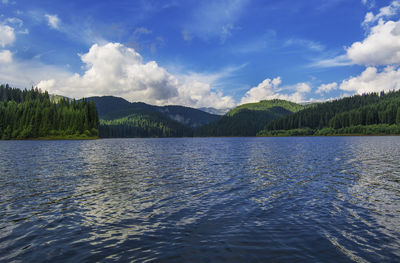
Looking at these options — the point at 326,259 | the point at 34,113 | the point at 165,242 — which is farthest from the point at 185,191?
the point at 34,113

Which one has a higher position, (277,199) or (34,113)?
(34,113)

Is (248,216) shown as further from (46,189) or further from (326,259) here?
(46,189)

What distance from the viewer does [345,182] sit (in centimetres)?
2814

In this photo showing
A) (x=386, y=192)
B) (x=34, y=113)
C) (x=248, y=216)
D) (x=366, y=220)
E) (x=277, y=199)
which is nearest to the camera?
(x=366, y=220)

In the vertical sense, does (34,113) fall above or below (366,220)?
above

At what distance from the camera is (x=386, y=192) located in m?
23.2

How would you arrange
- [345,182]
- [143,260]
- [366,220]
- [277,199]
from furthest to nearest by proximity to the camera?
1. [345,182]
2. [277,199]
3. [366,220]
4. [143,260]

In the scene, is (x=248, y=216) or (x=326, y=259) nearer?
(x=326, y=259)

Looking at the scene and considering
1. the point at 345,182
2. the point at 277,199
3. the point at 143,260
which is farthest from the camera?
the point at 345,182

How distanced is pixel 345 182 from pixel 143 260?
84.8 ft

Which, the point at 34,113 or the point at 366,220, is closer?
the point at 366,220

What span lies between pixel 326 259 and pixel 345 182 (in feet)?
67.6

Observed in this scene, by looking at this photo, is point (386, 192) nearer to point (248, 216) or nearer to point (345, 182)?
point (345, 182)

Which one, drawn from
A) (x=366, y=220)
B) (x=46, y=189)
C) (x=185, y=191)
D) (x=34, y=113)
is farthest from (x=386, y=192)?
(x=34, y=113)
